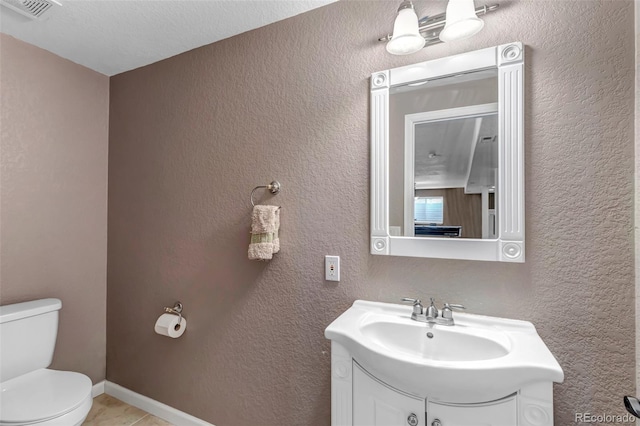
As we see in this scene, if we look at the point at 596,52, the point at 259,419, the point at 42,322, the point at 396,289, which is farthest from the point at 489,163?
the point at 42,322

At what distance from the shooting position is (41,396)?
5.00ft

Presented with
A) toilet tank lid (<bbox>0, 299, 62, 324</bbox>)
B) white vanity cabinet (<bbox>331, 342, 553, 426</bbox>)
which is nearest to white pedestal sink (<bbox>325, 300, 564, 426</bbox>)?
white vanity cabinet (<bbox>331, 342, 553, 426</bbox>)

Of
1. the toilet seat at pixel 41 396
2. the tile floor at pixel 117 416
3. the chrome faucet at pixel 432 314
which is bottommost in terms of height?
the tile floor at pixel 117 416

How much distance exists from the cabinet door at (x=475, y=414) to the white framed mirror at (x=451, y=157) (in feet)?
1.68

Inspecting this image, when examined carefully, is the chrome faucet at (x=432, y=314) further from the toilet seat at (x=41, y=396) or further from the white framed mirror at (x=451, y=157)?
the toilet seat at (x=41, y=396)

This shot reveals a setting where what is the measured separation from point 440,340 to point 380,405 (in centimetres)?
33

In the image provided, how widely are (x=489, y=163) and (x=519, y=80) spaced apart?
1.06 feet

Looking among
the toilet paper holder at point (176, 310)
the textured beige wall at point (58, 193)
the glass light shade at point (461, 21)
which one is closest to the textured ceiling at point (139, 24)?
the textured beige wall at point (58, 193)

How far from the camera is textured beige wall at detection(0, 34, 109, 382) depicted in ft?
6.07

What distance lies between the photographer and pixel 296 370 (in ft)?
5.25

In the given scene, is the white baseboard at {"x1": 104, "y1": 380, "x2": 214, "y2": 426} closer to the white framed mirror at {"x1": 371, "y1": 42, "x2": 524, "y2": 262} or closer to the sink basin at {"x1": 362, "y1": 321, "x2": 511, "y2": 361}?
the sink basin at {"x1": 362, "y1": 321, "x2": 511, "y2": 361}

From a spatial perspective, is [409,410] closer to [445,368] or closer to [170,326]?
[445,368]

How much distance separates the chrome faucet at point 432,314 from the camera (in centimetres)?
122

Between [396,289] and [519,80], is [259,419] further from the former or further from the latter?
[519,80]
